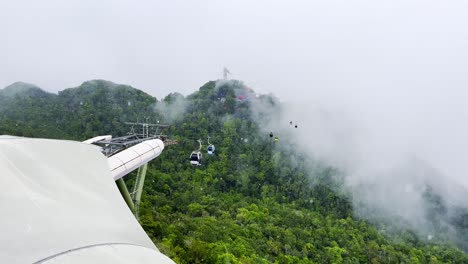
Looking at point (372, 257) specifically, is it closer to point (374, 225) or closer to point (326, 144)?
point (374, 225)

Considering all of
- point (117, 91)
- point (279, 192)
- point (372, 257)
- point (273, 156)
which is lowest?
point (372, 257)

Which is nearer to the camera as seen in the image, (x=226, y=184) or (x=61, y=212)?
(x=61, y=212)

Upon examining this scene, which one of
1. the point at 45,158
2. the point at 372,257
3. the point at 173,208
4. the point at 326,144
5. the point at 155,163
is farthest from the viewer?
the point at 326,144

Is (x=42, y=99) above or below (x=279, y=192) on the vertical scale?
above

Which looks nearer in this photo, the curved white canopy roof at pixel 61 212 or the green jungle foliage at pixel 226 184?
the curved white canopy roof at pixel 61 212

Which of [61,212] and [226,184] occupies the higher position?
[61,212]

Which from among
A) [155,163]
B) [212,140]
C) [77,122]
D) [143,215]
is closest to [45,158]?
[143,215]

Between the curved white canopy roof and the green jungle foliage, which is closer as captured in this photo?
the curved white canopy roof

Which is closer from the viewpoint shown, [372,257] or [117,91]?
[372,257]
